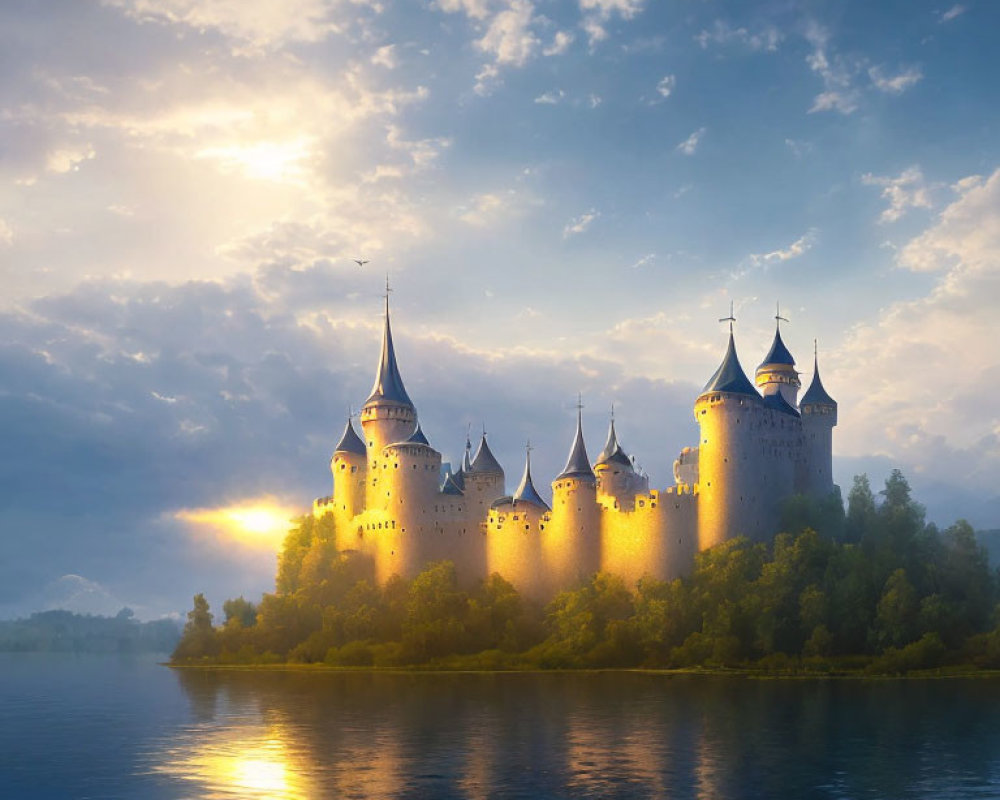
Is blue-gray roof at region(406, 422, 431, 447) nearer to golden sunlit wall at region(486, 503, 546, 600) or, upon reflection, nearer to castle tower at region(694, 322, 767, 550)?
golden sunlit wall at region(486, 503, 546, 600)

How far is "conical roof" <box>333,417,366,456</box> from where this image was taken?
117 metres

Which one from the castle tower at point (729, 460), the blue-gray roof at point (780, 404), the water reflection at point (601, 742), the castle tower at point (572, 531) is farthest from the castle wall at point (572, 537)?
the water reflection at point (601, 742)

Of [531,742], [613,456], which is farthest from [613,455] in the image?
[531,742]

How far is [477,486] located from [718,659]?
1446 inches

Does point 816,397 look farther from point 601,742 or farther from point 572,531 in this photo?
point 601,742

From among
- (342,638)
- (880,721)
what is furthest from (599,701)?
(342,638)

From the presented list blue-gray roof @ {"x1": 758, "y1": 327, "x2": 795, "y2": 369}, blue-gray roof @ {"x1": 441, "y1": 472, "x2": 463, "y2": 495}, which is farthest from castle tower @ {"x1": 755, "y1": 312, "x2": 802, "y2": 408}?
blue-gray roof @ {"x1": 441, "y1": 472, "x2": 463, "y2": 495}

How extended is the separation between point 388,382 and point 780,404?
130 ft

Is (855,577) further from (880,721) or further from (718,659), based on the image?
(880,721)

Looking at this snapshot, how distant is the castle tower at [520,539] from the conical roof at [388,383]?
18.9 meters

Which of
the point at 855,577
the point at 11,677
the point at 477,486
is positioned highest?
the point at 477,486

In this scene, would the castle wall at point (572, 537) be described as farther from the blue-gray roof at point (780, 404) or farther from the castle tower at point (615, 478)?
the blue-gray roof at point (780, 404)

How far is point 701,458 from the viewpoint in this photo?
93.6 m

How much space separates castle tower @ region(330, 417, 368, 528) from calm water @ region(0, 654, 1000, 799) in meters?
35.2
